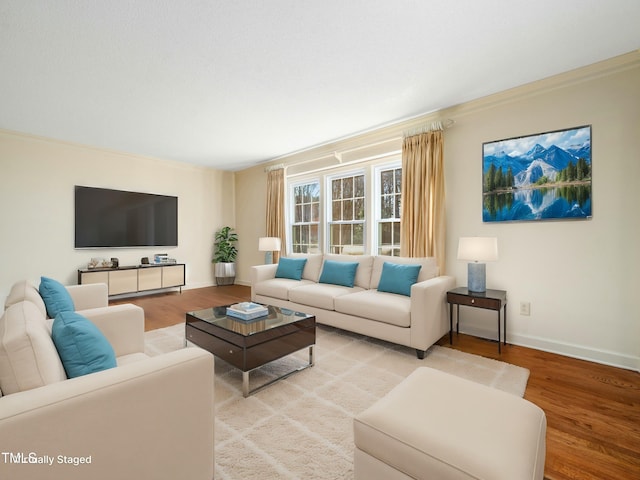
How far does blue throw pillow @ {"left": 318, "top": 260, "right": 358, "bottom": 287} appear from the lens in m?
3.96

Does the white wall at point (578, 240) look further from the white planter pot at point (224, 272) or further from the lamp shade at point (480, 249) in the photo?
the white planter pot at point (224, 272)

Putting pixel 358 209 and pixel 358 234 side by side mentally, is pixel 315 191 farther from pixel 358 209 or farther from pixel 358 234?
pixel 358 234

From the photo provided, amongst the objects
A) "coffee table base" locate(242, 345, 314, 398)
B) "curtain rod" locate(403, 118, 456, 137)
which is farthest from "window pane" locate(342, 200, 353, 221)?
"coffee table base" locate(242, 345, 314, 398)

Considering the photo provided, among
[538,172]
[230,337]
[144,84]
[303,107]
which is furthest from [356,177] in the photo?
[230,337]

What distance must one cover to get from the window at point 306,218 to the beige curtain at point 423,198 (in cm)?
193

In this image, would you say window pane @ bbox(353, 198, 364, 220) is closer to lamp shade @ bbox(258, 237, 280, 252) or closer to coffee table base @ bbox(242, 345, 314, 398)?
lamp shade @ bbox(258, 237, 280, 252)

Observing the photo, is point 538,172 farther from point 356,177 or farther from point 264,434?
point 264,434

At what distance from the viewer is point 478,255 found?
3.06 meters

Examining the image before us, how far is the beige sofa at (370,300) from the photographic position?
9.32 ft

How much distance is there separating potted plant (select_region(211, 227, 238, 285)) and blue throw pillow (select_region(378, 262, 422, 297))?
166 inches

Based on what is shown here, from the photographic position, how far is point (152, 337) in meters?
3.34

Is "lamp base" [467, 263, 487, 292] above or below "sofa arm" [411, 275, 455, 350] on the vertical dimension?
above

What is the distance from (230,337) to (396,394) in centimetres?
139

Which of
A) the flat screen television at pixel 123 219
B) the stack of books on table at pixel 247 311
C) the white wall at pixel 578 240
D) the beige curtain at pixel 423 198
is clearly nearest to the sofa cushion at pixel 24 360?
the stack of books on table at pixel 247 311
